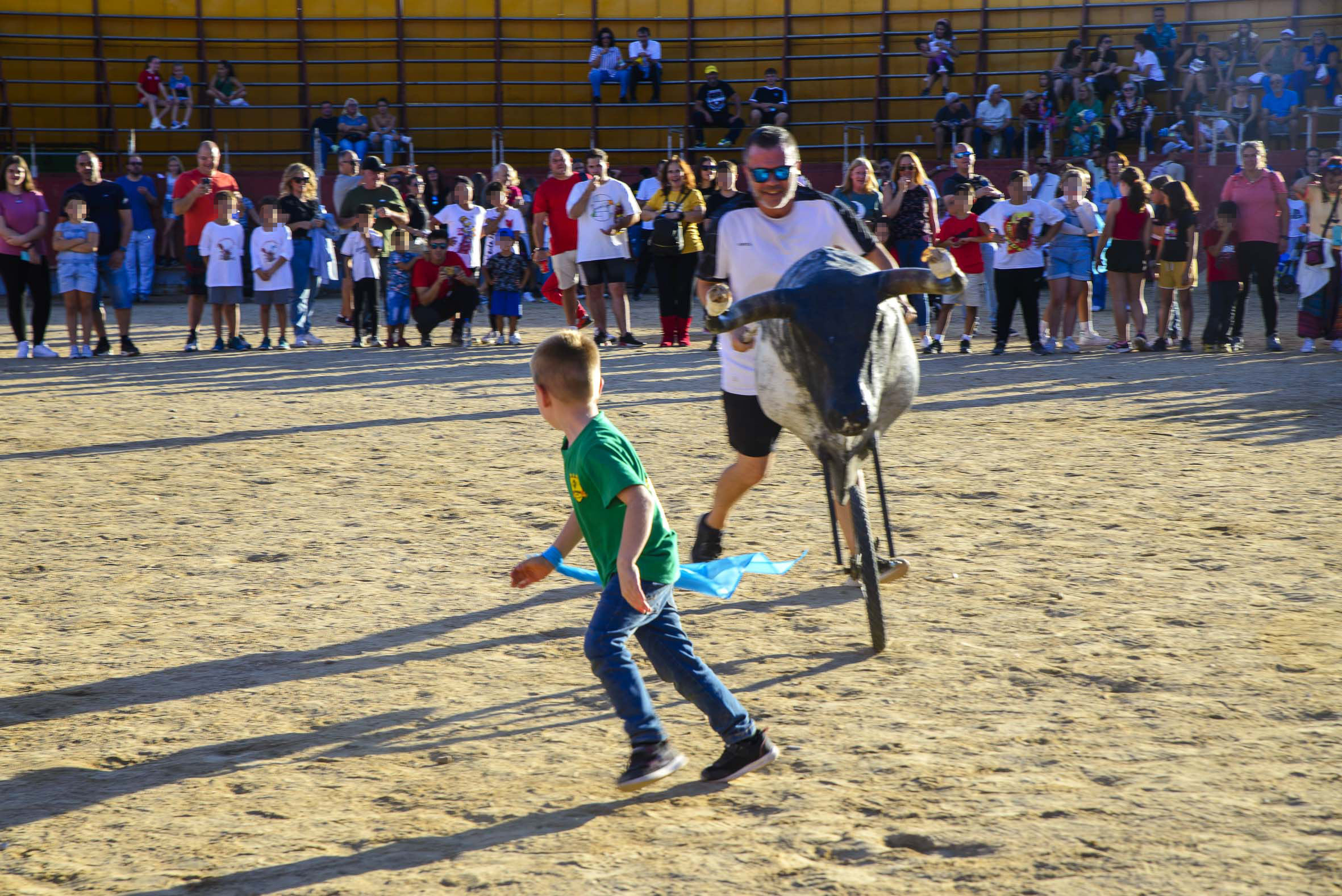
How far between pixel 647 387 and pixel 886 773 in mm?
7589

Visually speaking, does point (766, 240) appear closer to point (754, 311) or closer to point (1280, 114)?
point (754, 311)

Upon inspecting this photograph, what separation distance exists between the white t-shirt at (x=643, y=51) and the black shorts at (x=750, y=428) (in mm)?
21397

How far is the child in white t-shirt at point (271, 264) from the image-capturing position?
1373 cm

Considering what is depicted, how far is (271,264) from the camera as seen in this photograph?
1380cm

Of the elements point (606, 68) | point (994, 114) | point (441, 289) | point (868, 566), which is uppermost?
point (606, 68)

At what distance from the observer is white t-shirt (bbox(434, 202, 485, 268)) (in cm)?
1420

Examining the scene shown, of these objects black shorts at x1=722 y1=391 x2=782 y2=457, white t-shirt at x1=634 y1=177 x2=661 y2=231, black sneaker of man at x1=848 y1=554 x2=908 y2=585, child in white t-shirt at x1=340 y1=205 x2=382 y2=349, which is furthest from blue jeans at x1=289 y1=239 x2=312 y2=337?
black sneaker of man at x1=848 y1=554 x2=908 y2=585

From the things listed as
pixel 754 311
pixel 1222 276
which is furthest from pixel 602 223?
pixel 754 311

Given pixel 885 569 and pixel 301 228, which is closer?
pixel 885 569

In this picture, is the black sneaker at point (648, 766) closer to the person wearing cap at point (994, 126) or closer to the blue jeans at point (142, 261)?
the blue jeans at point (142, 261)

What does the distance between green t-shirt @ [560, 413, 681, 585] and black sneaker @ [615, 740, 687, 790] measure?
1.48ft

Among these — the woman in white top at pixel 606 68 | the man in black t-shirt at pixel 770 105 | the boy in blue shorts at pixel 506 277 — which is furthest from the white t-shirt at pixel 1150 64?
the boy in blue shorts at pixel 506 277

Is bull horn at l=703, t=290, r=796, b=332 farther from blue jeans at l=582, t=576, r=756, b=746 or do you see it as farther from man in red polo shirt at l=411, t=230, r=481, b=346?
man in red polo shirt at l=411, t=230, r=481, b=346

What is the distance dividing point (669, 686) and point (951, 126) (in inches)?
791
